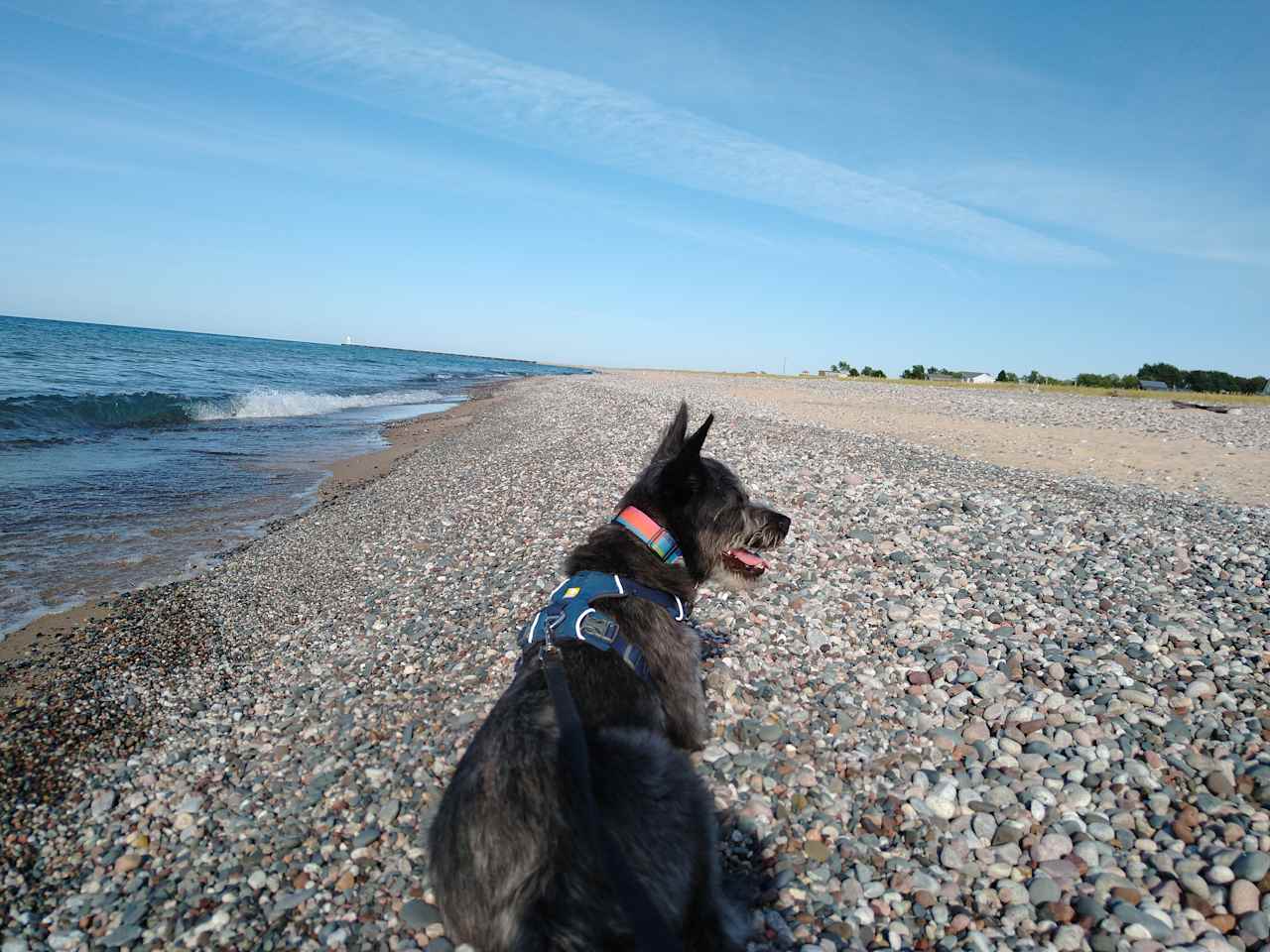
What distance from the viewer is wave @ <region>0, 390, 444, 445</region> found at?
79.5 ft

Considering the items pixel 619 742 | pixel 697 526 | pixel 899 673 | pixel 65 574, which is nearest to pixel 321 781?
pixel 619 742

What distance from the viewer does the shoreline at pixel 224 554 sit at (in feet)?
25.7

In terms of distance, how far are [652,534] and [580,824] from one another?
2.37 metres

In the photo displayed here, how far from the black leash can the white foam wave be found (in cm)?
3518

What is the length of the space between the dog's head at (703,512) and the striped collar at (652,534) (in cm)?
9

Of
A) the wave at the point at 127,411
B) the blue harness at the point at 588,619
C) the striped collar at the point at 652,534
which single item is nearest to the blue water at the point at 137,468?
the wave at the point at 127,411

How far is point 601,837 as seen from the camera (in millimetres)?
2801

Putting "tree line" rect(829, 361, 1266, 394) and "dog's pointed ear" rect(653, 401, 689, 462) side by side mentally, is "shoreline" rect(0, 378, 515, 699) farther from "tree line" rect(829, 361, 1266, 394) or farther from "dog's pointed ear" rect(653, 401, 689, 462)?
"tree line" rect(829, 361, 1266, 394)

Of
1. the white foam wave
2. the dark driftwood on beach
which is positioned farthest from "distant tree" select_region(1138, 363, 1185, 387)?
the white foam wave

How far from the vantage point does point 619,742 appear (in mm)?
3379

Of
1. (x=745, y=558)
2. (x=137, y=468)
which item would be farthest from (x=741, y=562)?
(x=137, y=468)

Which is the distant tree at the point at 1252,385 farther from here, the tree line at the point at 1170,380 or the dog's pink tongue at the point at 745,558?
the dog's pink tongue at the point at 745,558

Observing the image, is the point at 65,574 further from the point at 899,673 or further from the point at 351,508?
the point at 899,673

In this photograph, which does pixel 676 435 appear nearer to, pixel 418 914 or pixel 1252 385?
pixel 418 914
